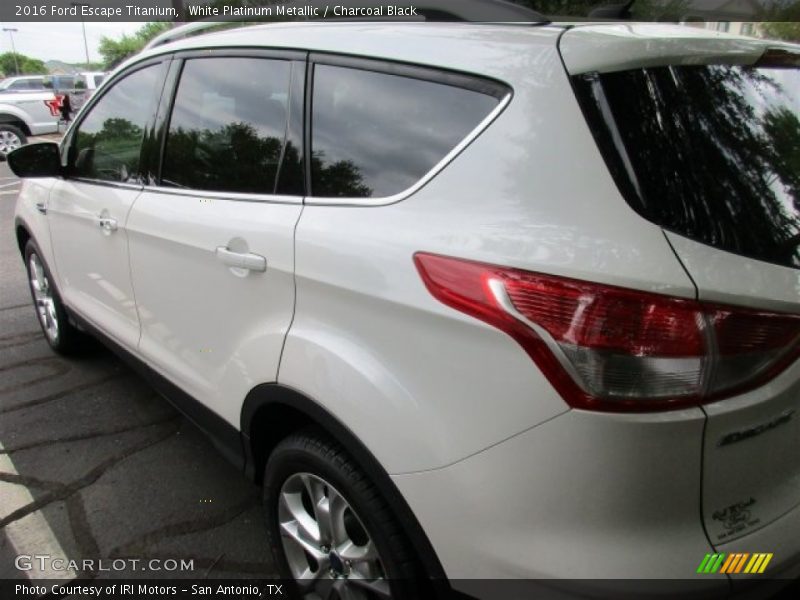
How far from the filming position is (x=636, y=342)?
125 centimetres

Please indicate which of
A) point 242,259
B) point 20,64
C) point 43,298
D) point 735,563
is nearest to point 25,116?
point 43,298

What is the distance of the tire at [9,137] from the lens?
587 inches

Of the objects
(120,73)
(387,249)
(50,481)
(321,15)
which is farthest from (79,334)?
(387,249)

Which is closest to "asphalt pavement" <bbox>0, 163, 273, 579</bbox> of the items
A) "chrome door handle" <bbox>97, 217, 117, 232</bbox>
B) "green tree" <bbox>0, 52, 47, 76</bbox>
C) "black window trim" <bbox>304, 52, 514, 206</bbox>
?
"chrome door handle" <bbox>97, 217, 117, 232</bbox>

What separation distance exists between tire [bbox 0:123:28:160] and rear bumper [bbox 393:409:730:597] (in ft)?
54.7

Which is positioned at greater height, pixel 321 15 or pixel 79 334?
pixel 321 15

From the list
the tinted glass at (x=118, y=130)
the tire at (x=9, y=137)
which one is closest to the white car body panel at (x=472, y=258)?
the tinted glass at (x=118, y=130)

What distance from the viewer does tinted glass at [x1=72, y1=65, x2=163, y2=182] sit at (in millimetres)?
2814

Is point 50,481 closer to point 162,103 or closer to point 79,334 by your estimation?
point 79,334

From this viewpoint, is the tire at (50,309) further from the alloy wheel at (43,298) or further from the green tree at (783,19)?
Result: the green tree at (783,19)

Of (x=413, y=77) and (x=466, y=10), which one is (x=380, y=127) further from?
(x=466, y=10)

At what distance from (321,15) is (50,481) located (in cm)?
233

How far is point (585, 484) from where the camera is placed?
50.3 inches

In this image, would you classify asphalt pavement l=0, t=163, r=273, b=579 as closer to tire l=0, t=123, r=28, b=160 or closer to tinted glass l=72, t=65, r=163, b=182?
tinted glass l=72, t=65, r=163, b=182
